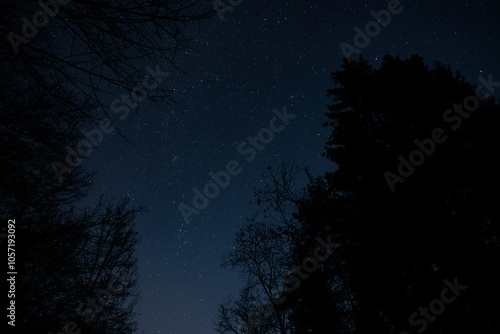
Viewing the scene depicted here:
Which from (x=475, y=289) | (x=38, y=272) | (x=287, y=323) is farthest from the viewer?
(x=287, y=323)

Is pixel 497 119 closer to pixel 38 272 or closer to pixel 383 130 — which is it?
pixel 383 130

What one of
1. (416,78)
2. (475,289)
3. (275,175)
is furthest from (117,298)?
(416,78)

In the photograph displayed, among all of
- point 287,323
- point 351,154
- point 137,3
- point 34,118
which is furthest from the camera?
point 287,323

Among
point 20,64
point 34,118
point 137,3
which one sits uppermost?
point 20,64

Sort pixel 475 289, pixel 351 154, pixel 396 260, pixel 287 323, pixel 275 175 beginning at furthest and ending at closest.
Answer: pixel 287 323
pixel 351 154
pixel 275 175
pixel 396 260
pixel 475 289

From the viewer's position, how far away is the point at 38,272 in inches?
158

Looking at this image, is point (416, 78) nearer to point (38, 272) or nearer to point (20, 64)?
point (20, 64)

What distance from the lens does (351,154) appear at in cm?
1034

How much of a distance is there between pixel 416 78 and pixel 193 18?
12.4 meters

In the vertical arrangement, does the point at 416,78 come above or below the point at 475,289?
above

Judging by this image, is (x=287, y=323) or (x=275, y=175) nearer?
(x=275, y=175)

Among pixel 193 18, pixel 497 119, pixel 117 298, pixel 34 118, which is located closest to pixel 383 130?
pixel 497 119

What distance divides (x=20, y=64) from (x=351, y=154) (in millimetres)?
10807

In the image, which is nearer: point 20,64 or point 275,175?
point 20,64
